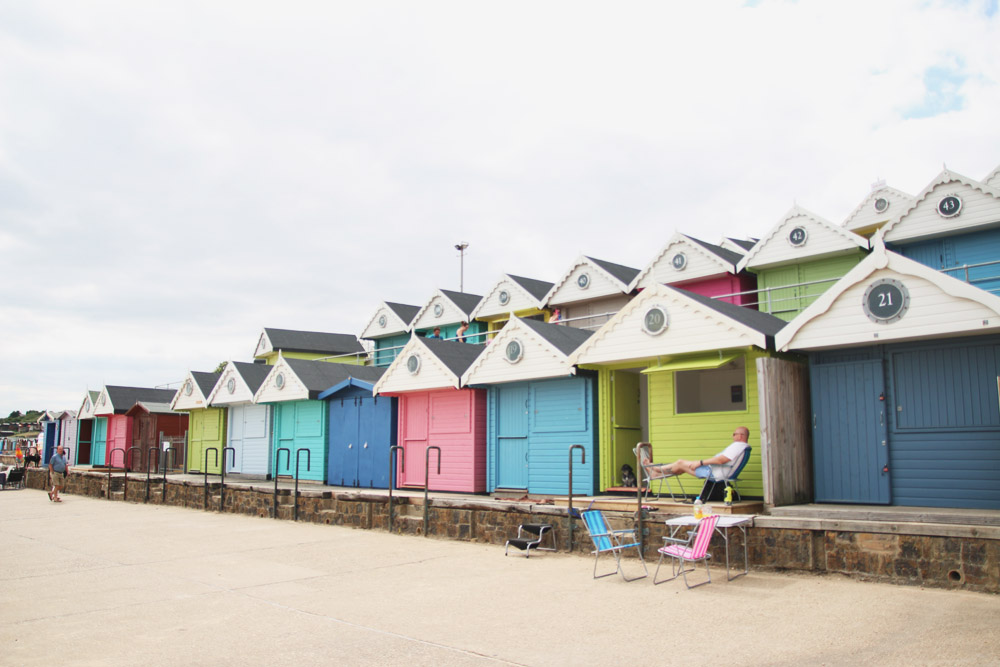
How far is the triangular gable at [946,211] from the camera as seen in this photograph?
51.8 ft

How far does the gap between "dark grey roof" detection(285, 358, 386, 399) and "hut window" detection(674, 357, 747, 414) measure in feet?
30.6

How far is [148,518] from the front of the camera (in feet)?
59.2

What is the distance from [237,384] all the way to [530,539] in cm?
1549

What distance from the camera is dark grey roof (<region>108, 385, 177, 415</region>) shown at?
107 ft

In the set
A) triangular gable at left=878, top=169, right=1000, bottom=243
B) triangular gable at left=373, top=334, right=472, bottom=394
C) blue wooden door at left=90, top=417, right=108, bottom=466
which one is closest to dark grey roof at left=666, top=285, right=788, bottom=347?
triangular gable at left=878, top=169, right=1000, bottom=243

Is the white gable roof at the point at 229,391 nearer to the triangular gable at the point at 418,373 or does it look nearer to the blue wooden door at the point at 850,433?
the triangular gable at the point at 418,373

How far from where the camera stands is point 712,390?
57.0ft

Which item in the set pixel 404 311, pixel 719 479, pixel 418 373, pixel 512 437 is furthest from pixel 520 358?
pixel 404 311

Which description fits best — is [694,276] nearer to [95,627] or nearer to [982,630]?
[982,630]

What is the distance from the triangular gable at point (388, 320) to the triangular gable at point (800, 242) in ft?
45.7

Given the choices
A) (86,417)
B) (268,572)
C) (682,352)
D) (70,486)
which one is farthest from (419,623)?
(86,417)

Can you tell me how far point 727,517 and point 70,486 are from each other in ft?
85.6

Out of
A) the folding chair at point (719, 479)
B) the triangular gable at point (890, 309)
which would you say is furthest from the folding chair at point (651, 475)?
the triangular gable at point (890, 309)

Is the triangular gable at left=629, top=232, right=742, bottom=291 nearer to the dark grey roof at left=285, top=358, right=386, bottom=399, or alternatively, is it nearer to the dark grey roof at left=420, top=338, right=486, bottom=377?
the dark grey roof at left=420, top=338, right=486, bottom=377
